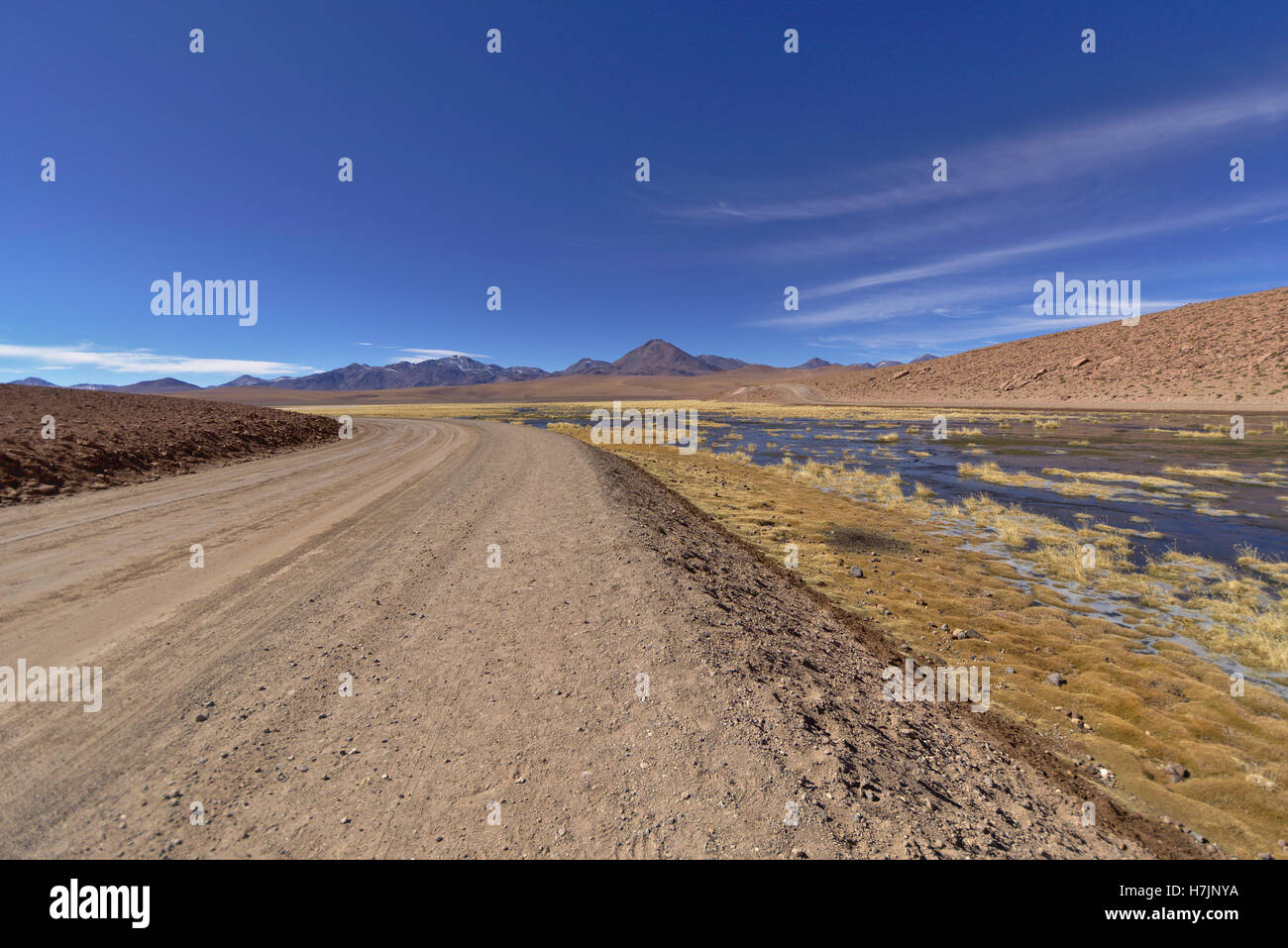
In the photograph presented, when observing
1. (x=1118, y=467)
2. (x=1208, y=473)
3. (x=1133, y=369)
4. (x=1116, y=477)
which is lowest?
(x=1116, y=477)

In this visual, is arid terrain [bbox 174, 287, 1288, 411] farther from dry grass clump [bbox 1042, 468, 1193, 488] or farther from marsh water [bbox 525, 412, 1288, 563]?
dry grass clump [bbox 1042, 468, 1193, 488]

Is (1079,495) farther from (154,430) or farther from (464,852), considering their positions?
(154,430)

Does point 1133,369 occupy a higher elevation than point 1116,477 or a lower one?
higher

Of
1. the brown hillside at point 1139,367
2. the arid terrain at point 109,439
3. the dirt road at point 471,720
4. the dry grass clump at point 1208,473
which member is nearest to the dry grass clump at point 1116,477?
the dry grass clump at point 1208,473

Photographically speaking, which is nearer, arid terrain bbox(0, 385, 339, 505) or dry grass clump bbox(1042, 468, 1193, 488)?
arid terrain bbox(0, 385, 339, 505)

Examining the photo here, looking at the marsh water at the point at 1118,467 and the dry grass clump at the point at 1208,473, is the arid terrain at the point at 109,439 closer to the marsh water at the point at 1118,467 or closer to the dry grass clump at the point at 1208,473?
the marsh water at the point at 1118,467

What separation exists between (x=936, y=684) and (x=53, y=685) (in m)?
9.11

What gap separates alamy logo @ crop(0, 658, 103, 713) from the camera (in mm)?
4387

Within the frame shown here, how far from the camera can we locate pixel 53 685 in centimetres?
457
